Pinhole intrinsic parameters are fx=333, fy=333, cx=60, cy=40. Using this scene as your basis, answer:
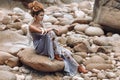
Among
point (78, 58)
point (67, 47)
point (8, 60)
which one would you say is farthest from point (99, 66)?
point (8, 60)

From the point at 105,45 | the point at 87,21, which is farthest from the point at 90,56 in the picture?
the point at 87,21

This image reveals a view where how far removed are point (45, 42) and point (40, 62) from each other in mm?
291

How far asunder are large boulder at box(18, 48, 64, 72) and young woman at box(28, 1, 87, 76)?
74 mm

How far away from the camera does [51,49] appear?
13.1 feet

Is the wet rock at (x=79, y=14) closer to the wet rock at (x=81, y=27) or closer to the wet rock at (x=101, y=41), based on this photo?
the wet rock at (x=81, y=27)

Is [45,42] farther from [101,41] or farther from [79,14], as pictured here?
[79,14]

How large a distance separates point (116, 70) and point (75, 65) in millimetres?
526

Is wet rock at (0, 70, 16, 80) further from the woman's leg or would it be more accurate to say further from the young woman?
the woman's leg

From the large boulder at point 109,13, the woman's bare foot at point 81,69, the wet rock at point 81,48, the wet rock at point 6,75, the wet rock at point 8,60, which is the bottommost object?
the wet rock at point 6,75

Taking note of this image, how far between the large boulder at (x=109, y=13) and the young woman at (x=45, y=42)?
1.70m

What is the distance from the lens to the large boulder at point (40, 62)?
382 centimetres

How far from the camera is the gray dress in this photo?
3971 mm

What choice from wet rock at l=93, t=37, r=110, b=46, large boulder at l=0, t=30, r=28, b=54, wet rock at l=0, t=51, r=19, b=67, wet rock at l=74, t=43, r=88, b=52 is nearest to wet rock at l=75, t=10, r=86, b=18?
wet rock at l=93, t=37, r=110, b=46

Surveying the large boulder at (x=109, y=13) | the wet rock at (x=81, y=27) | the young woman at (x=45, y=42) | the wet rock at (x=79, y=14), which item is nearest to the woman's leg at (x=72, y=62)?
the young woman at (x=45, y=42)
